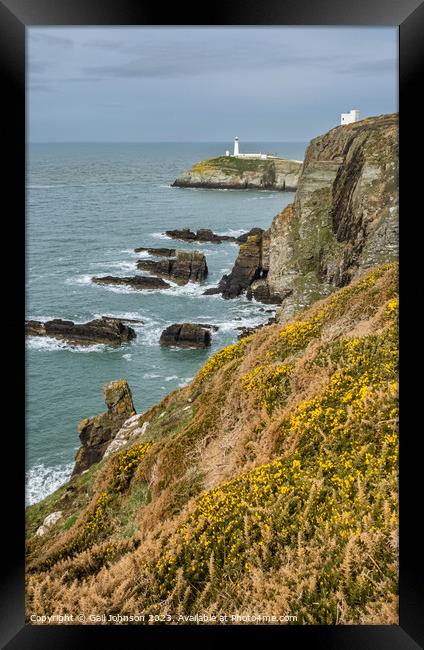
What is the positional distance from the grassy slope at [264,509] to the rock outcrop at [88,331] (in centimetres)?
1656

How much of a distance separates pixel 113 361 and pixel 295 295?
11729 millimetres

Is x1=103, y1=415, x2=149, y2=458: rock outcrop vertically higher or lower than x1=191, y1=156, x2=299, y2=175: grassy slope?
lower

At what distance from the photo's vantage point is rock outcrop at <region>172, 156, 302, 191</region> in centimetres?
4050

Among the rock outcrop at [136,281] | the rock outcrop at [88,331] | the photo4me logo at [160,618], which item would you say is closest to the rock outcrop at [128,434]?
the photo4me logo at [160,618]

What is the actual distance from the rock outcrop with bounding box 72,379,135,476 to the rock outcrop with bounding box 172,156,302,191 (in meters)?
23.2

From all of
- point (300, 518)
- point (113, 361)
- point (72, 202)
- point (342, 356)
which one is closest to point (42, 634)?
point (300, 518)

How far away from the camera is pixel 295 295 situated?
32.8 m

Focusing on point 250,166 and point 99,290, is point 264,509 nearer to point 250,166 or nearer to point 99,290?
point 99,290

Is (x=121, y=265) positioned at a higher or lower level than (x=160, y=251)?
lower

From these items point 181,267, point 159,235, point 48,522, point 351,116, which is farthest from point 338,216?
point 48,522

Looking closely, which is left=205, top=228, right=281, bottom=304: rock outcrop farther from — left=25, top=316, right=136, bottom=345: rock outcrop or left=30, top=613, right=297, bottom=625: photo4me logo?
left=30, top=613, right=297, bottom=625: photo4me logo

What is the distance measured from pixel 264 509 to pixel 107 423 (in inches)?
425

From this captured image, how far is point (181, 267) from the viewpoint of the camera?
37375 mm

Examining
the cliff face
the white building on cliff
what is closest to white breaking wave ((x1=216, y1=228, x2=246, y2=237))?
the cliff face
